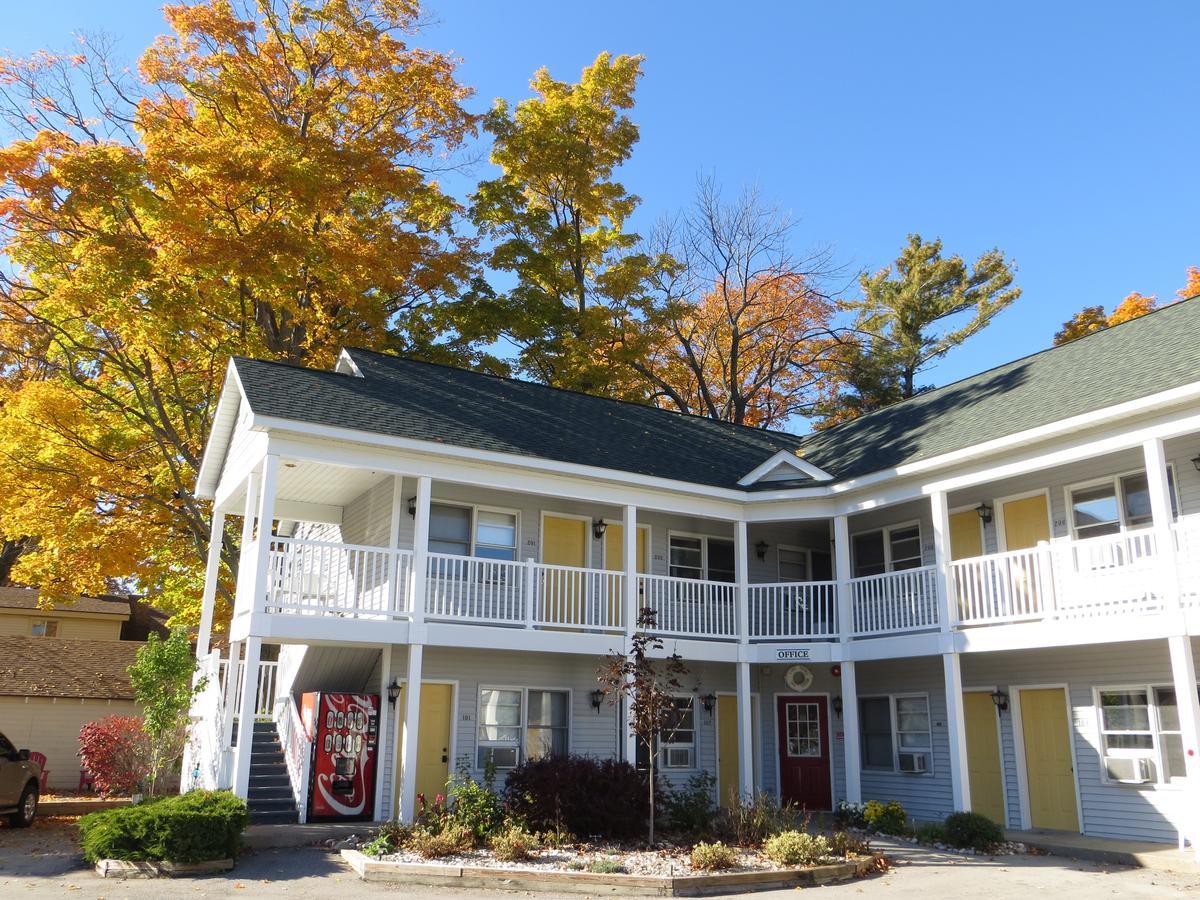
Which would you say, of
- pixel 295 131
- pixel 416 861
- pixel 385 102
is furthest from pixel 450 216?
pixel 416 861

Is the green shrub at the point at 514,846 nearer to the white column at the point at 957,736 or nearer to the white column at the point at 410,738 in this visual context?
the white column at the point at 410,738

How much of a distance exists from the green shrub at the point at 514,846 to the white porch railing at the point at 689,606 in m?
5.60

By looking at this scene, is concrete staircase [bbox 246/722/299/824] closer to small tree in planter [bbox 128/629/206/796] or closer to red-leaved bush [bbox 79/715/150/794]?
small tree in planter [bbox 128/629/206/796]

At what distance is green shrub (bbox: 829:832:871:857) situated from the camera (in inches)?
525

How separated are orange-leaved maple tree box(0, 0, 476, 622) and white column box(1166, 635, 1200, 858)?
18.7m

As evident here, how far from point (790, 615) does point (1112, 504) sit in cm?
570

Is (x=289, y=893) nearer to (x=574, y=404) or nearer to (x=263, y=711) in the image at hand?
(x=263, y=711)

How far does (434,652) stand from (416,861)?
4846mm

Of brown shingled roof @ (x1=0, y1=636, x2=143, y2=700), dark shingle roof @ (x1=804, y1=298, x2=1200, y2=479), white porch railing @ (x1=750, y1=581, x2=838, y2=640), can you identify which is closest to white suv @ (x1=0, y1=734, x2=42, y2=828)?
brown shingled roof @ (x1=0, y1=636, x2=143, y2=700)

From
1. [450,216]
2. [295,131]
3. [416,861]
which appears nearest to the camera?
[416,861]

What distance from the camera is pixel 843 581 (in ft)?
59.2

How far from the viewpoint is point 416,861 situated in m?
12.3

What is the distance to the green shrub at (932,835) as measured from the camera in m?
14.9

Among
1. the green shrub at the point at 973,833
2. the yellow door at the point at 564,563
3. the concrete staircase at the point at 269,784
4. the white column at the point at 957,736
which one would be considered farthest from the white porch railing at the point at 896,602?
the concrete staircase at the point at 269,784
